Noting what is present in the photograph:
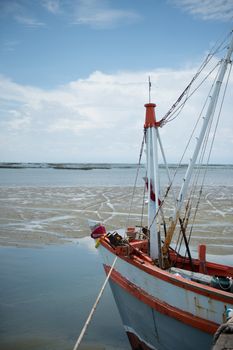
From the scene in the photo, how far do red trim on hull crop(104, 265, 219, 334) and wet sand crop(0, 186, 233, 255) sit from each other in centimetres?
735

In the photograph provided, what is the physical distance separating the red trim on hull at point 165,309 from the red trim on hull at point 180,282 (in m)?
→ 0.56

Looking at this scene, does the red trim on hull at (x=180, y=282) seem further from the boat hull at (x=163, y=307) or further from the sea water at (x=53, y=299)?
the sea water at (x=53, y=299)

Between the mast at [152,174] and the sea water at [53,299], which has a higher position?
the mast at [152,174]

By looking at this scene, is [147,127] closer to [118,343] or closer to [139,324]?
[139,324]

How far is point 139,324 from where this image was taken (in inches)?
321

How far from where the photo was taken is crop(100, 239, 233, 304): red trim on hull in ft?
20.4

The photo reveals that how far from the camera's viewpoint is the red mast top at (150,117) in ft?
30.5

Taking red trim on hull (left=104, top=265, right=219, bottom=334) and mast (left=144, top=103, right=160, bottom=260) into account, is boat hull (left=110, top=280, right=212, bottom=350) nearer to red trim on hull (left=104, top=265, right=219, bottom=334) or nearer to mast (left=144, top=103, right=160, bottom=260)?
red trim on hull (left=104, top=265, right=219, bottom=334)

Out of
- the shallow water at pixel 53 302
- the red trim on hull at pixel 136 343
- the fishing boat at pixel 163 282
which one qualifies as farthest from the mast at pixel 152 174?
the shallow water at pixel 53 302

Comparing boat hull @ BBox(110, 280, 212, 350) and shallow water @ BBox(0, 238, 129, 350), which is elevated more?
boat hull @ BBox(110, 280, 212, 350)

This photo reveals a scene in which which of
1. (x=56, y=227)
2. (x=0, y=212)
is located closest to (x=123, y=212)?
(x=56, y=227)

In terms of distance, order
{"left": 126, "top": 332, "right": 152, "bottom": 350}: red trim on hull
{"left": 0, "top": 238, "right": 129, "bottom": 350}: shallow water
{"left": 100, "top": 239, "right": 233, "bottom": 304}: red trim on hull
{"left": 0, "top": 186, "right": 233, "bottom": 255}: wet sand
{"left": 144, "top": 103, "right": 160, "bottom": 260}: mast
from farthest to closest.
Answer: {"left": 0, "top": 186, "right": 233, "bottom": 255}: wet sand → {"left": 144, "top": 103, "right": 160, "bottom": 260}: mast → {"left": 0, "top": 238, "right": 129, "bottom": 350}: shallow water → {"left": 126, "top": 332, "right": 152, "bottom": 350}: red trim on hull → {"left": 100, "top": 239, "right": 233, "bottom": 304}: red trim on hull

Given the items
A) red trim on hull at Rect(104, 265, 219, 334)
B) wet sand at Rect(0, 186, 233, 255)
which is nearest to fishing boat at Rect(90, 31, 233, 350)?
red trim on hull at Rect(104, 265, 219, 334)

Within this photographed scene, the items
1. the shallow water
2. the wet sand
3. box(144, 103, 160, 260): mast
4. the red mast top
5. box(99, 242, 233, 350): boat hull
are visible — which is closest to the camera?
box(99, 242, 233, 350): boat hull
